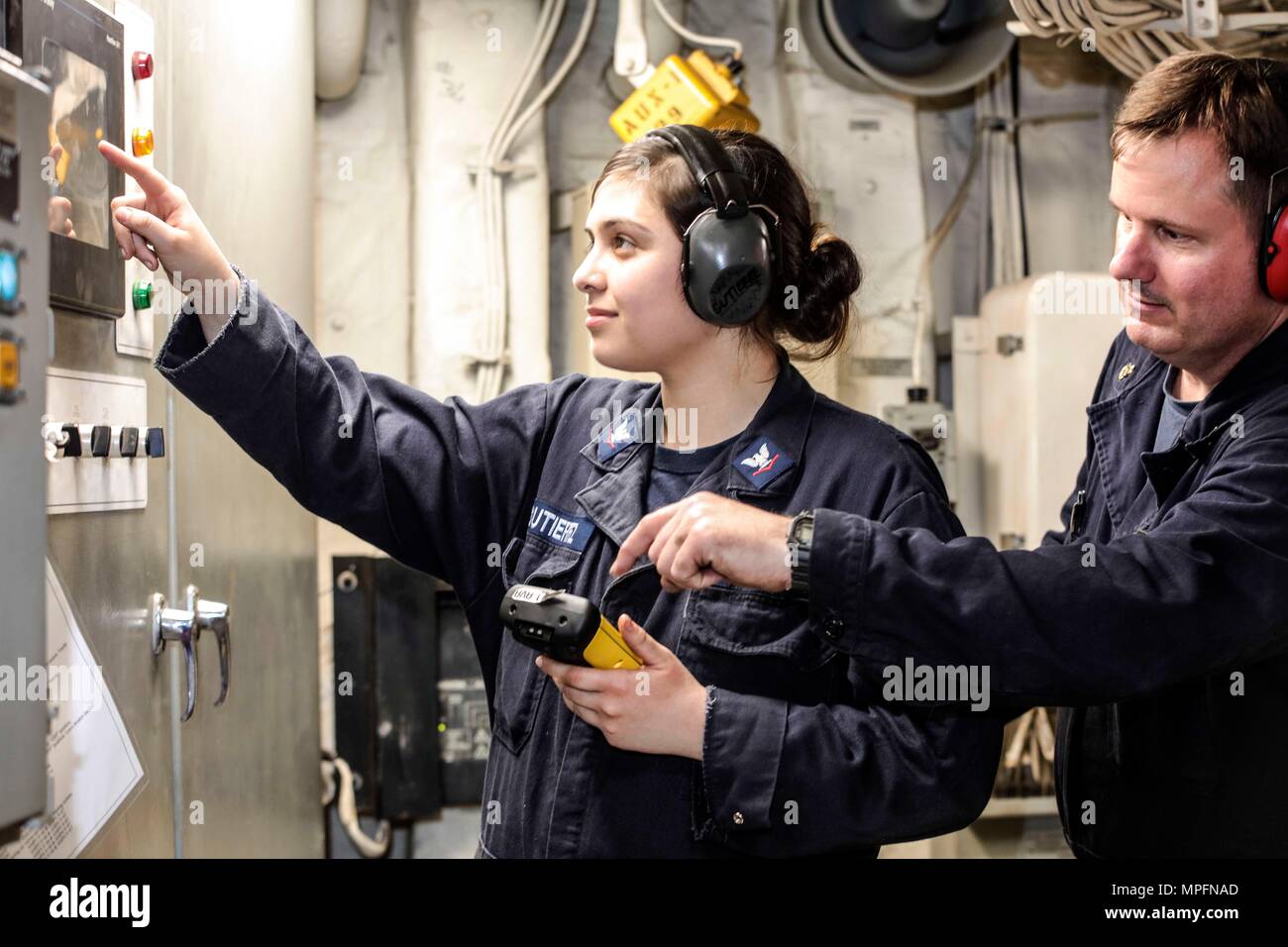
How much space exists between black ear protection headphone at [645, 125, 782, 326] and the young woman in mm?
29

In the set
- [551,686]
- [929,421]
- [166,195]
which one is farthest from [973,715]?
[929,421]

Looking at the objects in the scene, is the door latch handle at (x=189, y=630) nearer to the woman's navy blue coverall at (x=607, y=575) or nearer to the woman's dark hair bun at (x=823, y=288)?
the woman's navy blue coverall at (x=607, y=575)

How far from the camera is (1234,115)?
1.15 meters

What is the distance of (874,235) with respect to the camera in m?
2.71

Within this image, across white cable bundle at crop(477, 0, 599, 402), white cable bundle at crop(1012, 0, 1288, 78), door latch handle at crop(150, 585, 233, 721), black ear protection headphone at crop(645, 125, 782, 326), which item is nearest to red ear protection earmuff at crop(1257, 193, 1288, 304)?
black ear protection headphone at crop(645, 125, 782, 326)

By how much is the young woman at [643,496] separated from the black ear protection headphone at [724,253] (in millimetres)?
29

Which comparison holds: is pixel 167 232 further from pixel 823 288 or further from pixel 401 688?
pixel 401 688

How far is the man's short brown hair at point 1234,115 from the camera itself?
3.76ft

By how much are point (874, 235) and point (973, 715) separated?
1.79 metres

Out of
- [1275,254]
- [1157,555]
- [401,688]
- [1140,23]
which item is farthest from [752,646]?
[1140,23]

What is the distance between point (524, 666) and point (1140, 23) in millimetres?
1766
